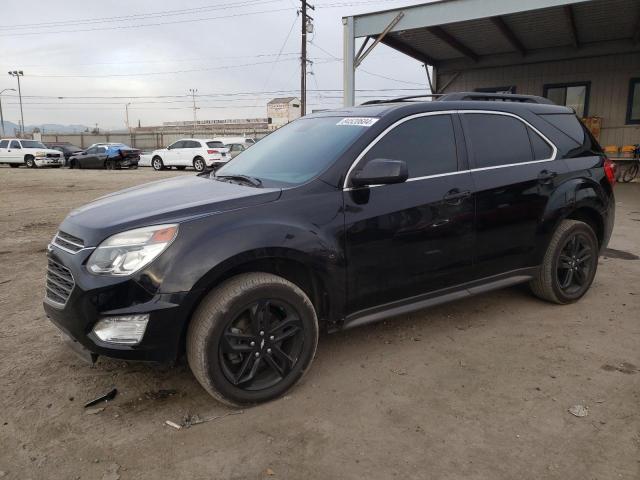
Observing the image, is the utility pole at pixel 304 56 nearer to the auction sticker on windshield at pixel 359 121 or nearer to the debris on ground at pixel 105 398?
the auction sticker on windshield at pixel 359 121

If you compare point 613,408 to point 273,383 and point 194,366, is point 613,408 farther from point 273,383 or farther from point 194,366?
point 194,366

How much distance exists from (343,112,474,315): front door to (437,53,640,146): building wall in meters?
14.5

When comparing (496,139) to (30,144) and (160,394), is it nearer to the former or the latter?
(160,394)

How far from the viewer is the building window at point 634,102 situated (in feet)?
48.8

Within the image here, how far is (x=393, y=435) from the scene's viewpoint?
259cm

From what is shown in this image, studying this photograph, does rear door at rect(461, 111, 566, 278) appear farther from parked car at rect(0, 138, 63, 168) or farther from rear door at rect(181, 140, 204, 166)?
parked car at rect(0, 138, 63, 168)

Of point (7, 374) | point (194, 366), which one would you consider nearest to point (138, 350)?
point (194, 366)

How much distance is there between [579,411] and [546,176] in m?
2.01

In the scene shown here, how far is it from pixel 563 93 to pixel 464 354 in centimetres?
1545

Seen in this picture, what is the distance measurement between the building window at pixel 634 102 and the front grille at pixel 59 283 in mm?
17022

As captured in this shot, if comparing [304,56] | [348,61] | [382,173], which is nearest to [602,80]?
[348,61]

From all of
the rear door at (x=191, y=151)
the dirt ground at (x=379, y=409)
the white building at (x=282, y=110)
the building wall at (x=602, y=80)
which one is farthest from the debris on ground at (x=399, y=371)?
the white building at (x=282, y=110)

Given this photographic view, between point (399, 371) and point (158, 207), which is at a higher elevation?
point (158, 207)

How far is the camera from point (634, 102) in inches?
594
